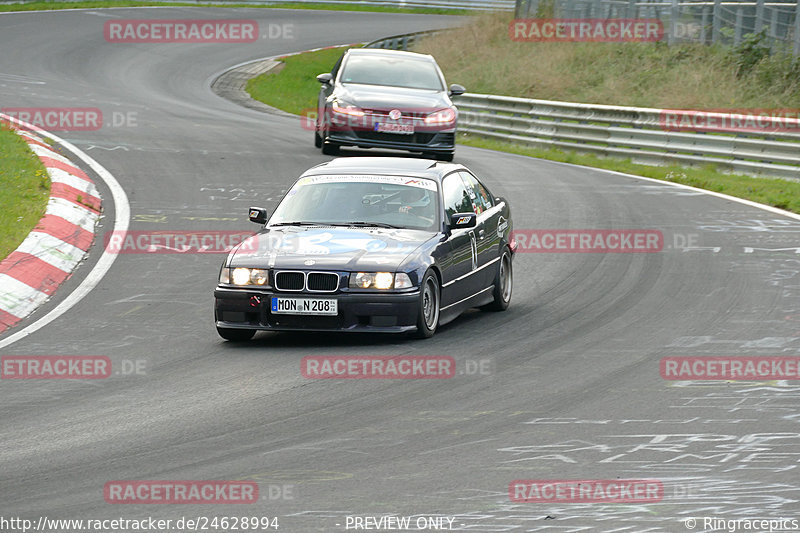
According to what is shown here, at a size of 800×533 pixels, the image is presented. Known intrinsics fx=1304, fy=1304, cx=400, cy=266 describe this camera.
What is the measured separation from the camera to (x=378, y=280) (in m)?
9.85

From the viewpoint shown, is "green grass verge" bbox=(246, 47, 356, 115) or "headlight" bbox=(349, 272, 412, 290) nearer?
"headlight" bbox=(349, 272, 412, 290)

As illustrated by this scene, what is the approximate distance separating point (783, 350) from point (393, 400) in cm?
329

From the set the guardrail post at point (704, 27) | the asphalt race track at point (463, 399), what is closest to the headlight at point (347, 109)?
the asphalt race track at point (463, 399)

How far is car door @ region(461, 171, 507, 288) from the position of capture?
11492mm

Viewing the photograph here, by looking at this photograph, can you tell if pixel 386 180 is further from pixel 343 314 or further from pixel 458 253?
pixel 343 314

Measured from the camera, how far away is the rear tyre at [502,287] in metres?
11.7

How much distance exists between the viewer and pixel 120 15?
157ft

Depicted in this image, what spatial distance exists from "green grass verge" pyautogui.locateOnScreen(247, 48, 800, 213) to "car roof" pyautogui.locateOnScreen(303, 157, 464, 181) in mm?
8337

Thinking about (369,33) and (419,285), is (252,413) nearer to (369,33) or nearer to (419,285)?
(419,285)

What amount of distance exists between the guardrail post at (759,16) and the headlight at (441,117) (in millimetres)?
11961
